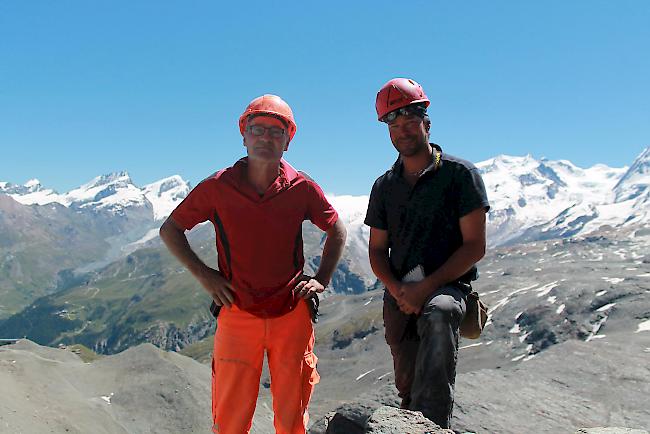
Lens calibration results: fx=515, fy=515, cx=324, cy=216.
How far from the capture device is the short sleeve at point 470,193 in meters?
7.98

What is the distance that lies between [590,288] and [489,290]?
5984cm

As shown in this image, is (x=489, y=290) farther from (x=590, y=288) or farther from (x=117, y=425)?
(x=117, y=425)

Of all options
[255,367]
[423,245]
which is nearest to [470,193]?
[423,245]

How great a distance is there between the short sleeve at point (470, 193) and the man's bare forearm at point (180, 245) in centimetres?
438

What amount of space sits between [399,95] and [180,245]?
14.6 ft

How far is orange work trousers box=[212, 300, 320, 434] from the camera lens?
8266 mm

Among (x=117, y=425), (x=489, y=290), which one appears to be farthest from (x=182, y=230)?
(x=489, y=290)

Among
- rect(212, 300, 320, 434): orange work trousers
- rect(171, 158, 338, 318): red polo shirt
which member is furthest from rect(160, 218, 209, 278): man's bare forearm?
rect(212, 300, 320, 434): orange work trousers

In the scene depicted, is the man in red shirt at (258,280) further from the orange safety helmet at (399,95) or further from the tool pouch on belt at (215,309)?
the orange safety helmet at (399,95)

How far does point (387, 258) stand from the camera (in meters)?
8.92

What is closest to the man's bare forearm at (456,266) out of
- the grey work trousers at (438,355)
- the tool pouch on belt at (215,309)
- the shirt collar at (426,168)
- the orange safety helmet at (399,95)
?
the grey work trousers at (438,355)

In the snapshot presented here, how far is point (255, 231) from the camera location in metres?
8.41

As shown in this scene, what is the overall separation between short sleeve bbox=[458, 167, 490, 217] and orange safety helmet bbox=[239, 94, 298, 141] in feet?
9.81

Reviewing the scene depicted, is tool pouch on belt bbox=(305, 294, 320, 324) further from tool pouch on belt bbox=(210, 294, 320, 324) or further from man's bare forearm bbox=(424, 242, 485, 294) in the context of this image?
man's bare forearm bbox=(424, 242, 485, 294)
